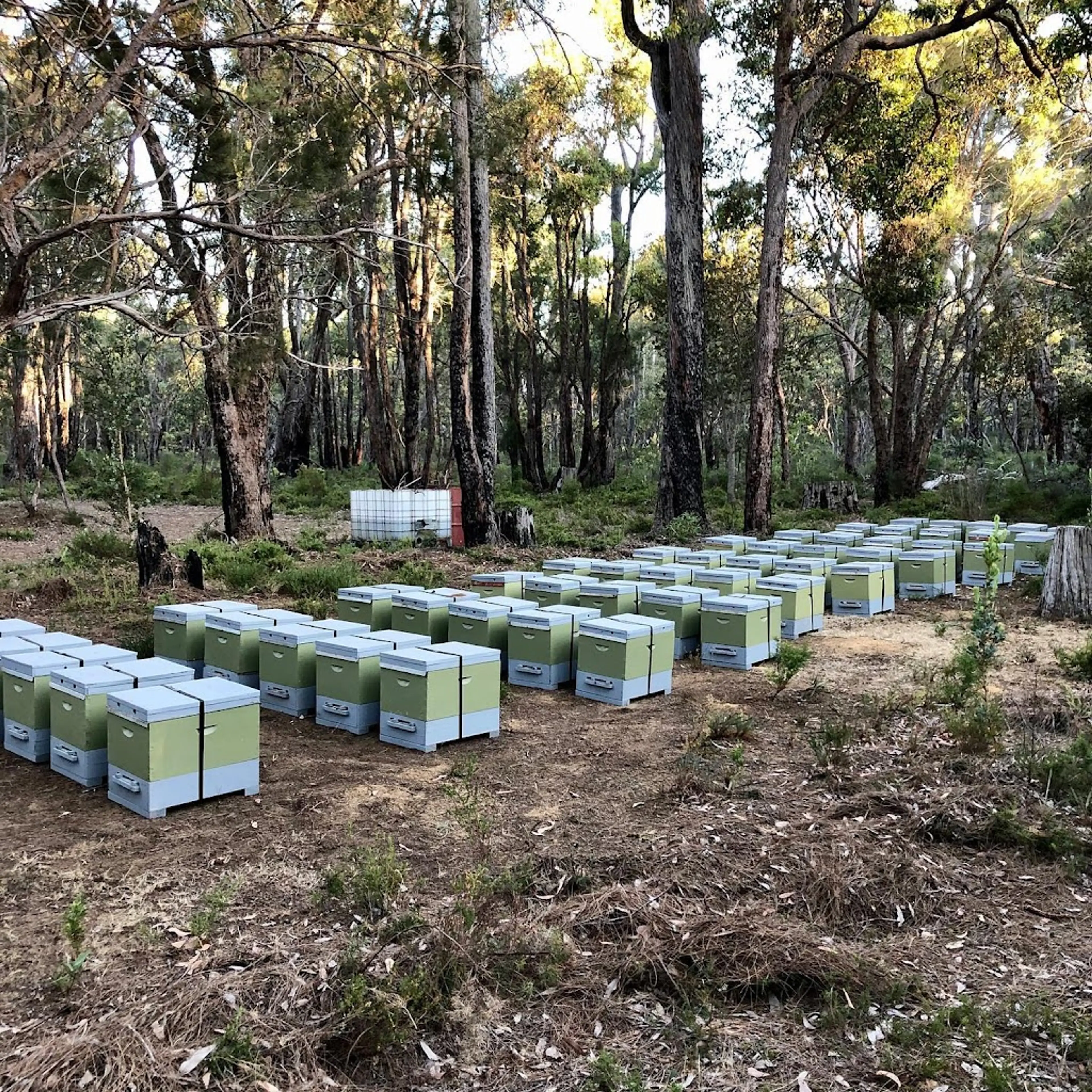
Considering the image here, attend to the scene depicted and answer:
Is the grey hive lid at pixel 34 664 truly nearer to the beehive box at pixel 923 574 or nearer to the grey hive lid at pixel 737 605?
Answer: the grey hive lid at pixel 737 605

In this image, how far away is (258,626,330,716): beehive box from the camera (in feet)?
20.3

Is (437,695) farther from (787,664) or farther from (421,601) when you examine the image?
(787,664)

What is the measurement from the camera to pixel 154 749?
4371mm

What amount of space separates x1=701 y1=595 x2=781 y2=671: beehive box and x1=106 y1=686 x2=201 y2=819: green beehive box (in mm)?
4503

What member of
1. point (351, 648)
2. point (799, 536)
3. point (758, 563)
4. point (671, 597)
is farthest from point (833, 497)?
point (351, 648)

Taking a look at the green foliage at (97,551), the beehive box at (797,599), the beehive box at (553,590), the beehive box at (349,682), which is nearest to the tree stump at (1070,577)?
the beehive box at (797,599)

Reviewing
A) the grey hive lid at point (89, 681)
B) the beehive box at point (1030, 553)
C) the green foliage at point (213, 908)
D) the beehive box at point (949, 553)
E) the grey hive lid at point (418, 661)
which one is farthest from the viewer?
the beehive box at point (1030, 553)

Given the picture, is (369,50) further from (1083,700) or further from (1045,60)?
(1045,60)

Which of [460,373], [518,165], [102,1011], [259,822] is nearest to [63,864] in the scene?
[259,822]

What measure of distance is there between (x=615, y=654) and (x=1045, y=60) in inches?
539

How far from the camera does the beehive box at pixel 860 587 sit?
32.6 feet

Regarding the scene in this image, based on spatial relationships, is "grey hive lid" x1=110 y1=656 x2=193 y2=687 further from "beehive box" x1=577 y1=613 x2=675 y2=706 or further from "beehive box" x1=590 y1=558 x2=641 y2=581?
"beehive box" x1=590 y1=558 x2=641 y2=581

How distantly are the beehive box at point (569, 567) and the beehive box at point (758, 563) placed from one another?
1.53 meters

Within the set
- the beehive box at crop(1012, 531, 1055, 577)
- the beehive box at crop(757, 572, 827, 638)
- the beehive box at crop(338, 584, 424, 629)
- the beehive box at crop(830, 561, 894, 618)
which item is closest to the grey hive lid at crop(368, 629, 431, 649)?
the beehive box at crop(338, 584, 424, 629)
